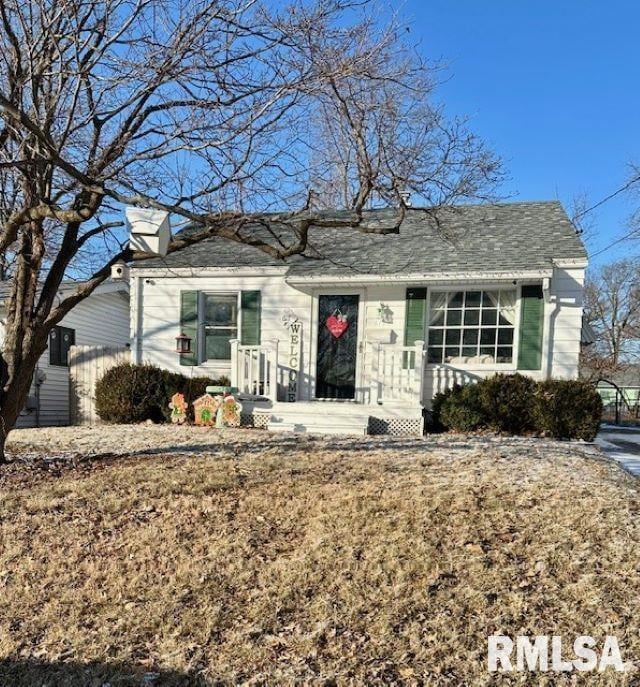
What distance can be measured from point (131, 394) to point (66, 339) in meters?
4.76

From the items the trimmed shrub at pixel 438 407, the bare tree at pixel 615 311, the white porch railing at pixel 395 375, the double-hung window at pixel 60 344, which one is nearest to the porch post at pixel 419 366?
the white porch railing at pixel 395 375

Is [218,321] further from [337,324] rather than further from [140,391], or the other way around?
[337,324]

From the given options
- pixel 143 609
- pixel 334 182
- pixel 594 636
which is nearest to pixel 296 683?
pixel 143 609

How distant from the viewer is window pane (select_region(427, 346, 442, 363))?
29.5ft

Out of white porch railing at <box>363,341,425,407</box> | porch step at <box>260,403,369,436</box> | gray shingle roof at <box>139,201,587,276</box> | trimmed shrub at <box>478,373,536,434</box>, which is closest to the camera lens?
trimmed shrub at <box>478,373,536,434</box>

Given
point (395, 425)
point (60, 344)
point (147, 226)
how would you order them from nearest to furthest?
point (147, 226) → point (395, 425) → point (60, 344)

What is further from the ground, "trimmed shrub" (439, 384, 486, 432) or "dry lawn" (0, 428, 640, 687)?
"trimmed shrub" (439, 384, 486, 432)

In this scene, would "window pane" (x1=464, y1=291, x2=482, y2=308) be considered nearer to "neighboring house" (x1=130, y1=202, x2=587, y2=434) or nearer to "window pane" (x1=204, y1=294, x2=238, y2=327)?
"neighboring house" (x1=130, y1=202, x2=587, y2=434)

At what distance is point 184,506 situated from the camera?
407cm

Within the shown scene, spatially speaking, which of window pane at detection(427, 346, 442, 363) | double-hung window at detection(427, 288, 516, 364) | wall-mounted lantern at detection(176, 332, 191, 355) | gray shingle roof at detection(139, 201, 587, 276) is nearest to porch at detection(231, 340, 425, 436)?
window pane at detection(427, 346, 442, 363)

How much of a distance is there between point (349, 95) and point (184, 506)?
4.23m

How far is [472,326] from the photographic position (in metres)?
8.82

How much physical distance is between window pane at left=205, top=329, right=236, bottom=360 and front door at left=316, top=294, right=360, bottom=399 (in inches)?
69.8

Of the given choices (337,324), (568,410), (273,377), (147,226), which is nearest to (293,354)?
(273,377)
